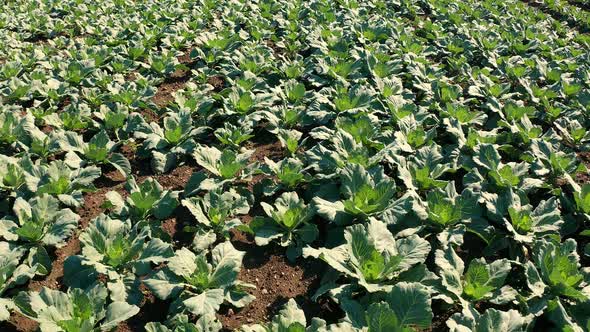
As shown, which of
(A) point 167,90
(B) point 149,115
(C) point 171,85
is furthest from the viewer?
(C) point 171,85

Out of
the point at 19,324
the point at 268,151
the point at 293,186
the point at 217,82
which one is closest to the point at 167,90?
the point at 217,82

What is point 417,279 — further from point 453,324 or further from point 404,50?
→ point 404,50

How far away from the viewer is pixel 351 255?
376 cm

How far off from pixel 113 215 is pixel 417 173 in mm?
3002

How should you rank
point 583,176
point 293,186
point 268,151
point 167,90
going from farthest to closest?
point 167,90 → point 268,151 → point 583,176 → point 293,186

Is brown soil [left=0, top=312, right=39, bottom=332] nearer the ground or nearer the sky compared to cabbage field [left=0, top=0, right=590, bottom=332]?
nearer the ground

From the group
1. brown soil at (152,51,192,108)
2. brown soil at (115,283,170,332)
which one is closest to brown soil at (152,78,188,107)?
brown soil at (152,51,192,108)

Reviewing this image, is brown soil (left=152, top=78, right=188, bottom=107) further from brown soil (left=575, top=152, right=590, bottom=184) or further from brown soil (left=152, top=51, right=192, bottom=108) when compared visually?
brown soil (left=575, top=152, right=590, bottom=184)

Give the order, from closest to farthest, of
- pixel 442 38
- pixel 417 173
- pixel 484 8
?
pixel 417 173 → pixel 442 38 → pixel 484 8

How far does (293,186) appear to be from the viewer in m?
4.92

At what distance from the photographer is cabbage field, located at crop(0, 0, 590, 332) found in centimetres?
364

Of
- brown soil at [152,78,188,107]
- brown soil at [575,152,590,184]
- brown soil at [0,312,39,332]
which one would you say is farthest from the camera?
brown soil at [152,78,188,107]

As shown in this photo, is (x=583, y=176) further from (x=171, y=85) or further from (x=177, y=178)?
(x=171, y=85)

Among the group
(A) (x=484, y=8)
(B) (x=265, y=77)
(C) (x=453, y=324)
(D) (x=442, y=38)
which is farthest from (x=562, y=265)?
(A) (x=484, y=8)
